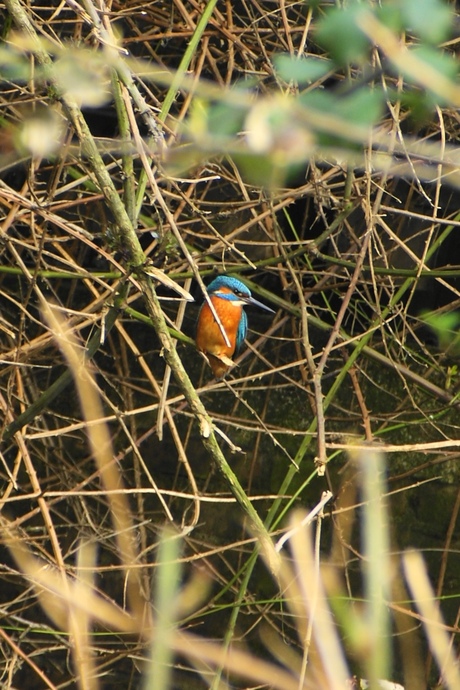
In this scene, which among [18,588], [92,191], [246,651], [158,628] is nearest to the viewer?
[158,628]

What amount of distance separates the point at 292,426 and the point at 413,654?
826 mm

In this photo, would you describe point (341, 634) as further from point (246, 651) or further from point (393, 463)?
point (393, 463)

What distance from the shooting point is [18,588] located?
3203mm

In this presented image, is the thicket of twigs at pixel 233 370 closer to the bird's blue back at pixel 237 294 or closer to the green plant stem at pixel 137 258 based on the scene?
the bird's blue back at pixel 237 294

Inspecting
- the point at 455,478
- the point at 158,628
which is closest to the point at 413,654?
the point at 455,478

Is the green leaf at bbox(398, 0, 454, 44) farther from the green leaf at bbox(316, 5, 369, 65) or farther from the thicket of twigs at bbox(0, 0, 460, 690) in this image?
the thicket of twigs at bbox(0, 0, 460, 690)

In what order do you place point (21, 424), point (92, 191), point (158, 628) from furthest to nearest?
1. point (92, 191)
2. point (21, 424)
3. point (158, 628)

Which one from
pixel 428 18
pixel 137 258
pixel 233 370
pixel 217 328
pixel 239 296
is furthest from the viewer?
pixel 233 370

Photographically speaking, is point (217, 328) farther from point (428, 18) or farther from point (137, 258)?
point (428, 18)

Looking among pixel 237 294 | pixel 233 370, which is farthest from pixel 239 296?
pixel 233 370

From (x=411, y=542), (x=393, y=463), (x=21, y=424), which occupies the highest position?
(x=21, y=424)

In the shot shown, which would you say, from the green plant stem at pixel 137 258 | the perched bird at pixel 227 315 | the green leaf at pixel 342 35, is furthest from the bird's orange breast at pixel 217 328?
the green leaf at pixel 342 35

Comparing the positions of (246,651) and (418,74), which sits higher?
(418,74)

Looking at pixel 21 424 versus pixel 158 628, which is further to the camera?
pixel 21 424
